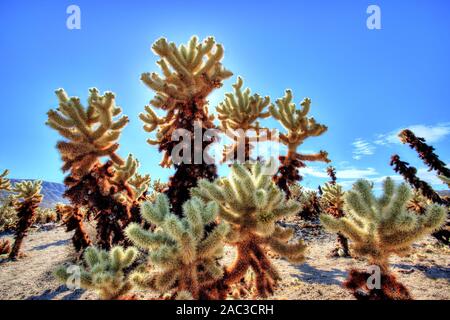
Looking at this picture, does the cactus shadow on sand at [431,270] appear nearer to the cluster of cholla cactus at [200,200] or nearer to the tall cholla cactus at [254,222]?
the cluster of cholla cactus at [200,200]

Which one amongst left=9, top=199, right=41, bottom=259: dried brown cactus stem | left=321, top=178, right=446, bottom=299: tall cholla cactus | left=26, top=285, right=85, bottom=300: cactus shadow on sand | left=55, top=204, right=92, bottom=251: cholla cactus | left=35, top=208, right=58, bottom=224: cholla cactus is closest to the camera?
left=321, top=178, right=446, bottom=299: tall cholla cactus

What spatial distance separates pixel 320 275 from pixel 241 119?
414cm

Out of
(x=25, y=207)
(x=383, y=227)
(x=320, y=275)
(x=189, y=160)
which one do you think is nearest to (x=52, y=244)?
(x=25, y=207)

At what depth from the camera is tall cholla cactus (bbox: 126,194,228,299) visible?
2.83 meters

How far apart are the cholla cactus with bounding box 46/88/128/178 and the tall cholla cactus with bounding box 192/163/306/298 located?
256 cm

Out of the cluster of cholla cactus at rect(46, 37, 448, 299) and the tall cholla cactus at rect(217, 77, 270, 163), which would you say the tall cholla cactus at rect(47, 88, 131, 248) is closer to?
the cluster of cholla cactus at rect(46, 37, 448, 299)

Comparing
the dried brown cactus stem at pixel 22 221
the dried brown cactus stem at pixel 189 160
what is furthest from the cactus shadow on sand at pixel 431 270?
the dried brown cactus stem at pixel 22 221

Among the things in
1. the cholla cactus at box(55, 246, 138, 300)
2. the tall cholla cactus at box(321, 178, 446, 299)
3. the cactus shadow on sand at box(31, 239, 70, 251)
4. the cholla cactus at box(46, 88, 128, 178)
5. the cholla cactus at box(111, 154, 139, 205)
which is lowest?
the cactus shadow on sand at box(31, 239, 70, 251)

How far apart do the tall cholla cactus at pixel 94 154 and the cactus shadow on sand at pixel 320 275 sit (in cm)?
403

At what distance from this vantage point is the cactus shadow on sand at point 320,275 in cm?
535

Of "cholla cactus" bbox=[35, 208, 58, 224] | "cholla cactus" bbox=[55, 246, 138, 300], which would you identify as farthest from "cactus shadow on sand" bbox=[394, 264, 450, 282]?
"cholla cactus" bbox=[35, 208, 58, 224]
